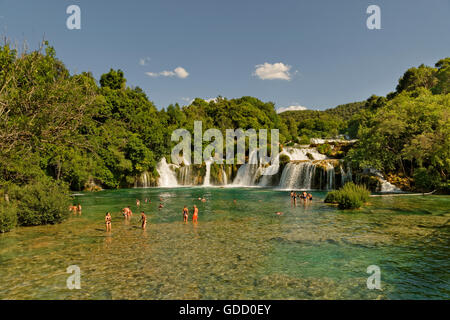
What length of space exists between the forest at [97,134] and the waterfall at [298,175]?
574cm

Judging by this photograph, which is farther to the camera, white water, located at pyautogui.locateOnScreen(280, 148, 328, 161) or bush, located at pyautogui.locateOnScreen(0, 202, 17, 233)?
white water, located at pyautogui.locateOnScreen(280, 148, 328, 161)

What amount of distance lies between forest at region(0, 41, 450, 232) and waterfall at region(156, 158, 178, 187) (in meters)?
1.53

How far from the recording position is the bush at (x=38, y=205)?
53.1 feet

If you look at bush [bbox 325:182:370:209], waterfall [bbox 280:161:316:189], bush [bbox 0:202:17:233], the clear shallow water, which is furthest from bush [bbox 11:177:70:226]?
waterfall [bbox 280:161:316:189]

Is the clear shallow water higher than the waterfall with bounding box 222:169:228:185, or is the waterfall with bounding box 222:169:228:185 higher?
the waterfall with bounding box 222:169:228:185

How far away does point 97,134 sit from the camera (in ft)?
53.1

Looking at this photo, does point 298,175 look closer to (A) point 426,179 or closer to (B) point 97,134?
(A) point 426,179

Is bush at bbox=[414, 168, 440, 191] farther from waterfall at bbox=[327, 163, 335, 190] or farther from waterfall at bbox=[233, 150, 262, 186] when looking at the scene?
waterfall at bbox=[233, 150, 262, 186]

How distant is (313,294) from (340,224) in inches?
383

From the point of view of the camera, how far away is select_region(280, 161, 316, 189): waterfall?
38.3m

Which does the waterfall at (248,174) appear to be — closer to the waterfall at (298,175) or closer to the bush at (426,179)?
the waterfall at (298,175)

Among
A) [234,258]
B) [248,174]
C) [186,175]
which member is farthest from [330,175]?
[234,258]

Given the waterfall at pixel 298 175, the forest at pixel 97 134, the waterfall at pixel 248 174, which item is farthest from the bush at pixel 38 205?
the waterfall at pixel 248 174
